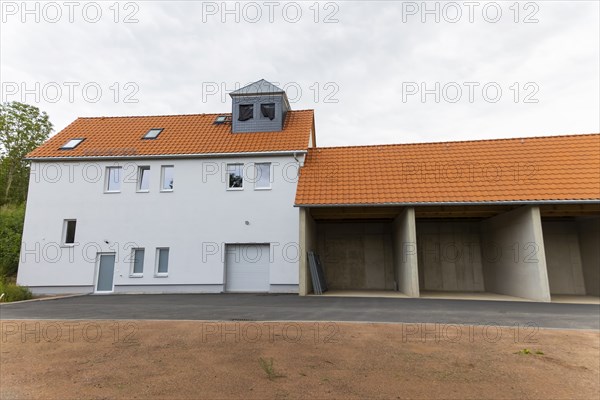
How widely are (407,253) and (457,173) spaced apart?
3937 mm

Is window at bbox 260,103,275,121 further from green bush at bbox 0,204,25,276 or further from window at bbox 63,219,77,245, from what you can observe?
green bush at bbox 0,204,25,276

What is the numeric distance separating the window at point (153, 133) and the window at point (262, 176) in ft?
19.4

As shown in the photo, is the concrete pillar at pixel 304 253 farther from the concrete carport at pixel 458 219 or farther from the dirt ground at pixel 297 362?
the dirt ground at pixel 297 362

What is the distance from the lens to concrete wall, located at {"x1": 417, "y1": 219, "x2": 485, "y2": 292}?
16.5 metres

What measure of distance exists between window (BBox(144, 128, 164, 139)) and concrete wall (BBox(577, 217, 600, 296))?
65.1 feet

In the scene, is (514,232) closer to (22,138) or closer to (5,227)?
(5,227)

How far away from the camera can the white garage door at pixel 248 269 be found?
1555 cm


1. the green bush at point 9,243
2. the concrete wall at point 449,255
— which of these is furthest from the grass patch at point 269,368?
the green bush at point 9,243

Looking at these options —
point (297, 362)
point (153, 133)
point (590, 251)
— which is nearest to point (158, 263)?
point (153, 133)

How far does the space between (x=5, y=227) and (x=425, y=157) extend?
20934mm

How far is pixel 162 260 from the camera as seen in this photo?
15.9 metres

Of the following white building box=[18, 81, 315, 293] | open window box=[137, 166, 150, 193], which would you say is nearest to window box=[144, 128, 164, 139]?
white building box=[18, 81, 315, 293]

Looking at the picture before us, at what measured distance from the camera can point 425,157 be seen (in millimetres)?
15609

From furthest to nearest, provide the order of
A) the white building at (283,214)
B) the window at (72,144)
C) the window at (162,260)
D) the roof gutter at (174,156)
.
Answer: the window at (72,144)
the roof gutter at (174,156)
the window at (162,260)
the white building at (283,214)
